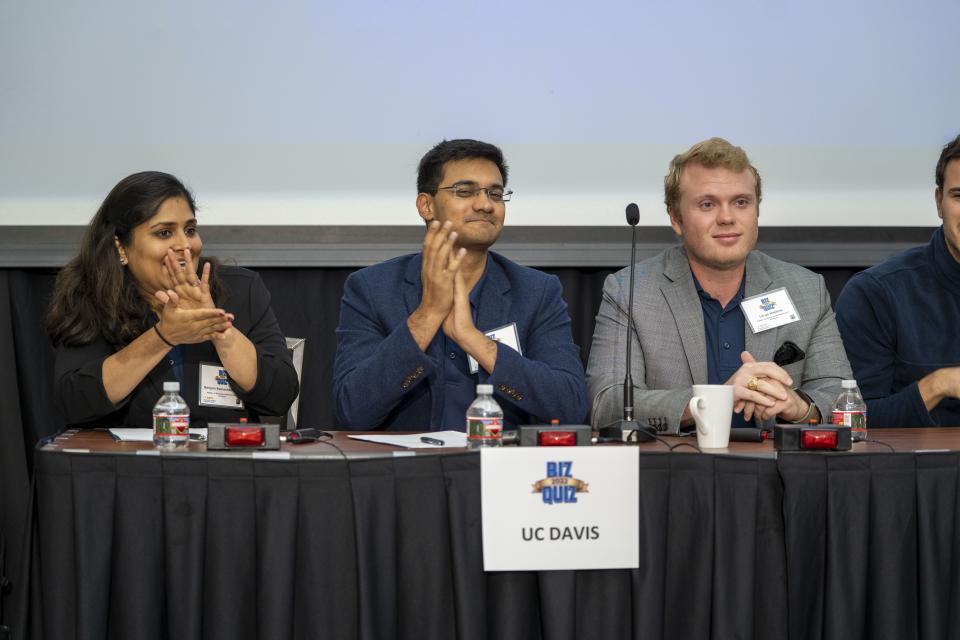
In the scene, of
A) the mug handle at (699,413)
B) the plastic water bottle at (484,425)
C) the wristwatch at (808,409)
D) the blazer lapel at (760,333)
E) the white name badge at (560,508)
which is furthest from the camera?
the blazer lapel at (760,333)

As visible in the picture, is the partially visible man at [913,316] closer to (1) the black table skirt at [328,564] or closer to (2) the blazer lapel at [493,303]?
(2) the blazer lapel at [493,303]

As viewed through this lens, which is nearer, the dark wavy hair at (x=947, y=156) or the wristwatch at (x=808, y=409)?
the wristwatch at (x=808, y=409)

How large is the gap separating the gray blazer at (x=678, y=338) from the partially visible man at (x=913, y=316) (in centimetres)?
23

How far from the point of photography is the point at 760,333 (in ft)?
9.02

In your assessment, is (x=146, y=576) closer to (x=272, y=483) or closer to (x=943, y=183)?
(x=272, y=483)

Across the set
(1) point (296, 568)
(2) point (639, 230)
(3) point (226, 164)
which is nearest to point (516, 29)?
(2) point (639, 230)

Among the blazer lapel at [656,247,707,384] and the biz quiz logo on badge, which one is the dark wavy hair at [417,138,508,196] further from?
the biz quiz logo on badge

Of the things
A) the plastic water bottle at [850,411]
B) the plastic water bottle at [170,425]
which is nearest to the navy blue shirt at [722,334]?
the plastic water bottle at [850,411]

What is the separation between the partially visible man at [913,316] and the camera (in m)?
2.90

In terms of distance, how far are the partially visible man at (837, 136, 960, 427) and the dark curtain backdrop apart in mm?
877

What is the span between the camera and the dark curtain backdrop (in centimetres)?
359

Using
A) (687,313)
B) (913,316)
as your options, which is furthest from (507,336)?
(913,316)

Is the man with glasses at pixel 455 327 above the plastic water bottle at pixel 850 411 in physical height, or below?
above

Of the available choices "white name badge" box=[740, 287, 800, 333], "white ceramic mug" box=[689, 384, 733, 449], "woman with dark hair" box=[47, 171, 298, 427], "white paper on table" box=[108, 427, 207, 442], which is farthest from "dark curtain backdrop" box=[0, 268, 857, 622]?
"white ceramic mug" box=[689, 384, 733, 449]
